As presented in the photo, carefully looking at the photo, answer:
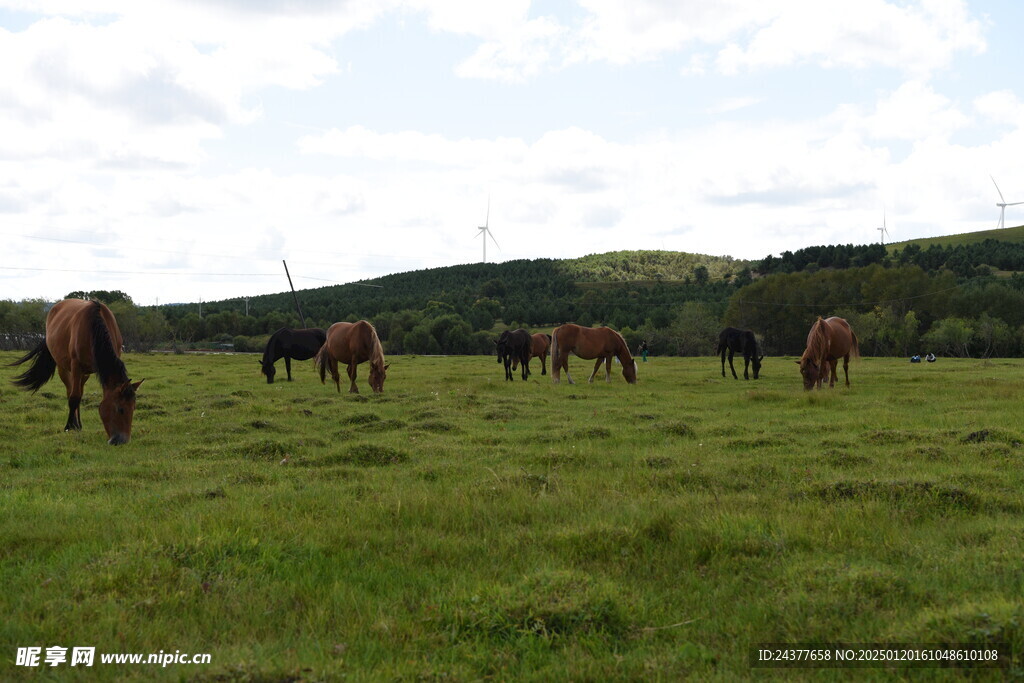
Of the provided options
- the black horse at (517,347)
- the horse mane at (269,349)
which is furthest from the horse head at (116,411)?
the black horse at (517,347)

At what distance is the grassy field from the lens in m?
3.92

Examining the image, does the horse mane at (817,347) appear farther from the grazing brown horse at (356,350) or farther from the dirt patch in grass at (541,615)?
the dirt patch in grass at (541,615)

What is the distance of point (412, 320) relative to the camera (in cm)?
9019

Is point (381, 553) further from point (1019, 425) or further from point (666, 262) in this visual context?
point (666, 262)

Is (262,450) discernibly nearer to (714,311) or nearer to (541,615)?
(541,615)

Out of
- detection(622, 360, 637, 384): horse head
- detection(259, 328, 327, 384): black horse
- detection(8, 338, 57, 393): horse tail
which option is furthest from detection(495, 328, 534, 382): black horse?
detection(8, 338, 57, 393): horse tail

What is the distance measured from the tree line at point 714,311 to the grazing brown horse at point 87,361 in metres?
56.4

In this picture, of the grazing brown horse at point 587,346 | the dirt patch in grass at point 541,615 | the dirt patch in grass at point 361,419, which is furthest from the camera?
the grazing brown horse at point 587,346

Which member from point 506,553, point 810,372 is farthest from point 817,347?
point 506,553

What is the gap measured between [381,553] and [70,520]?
3.22 m

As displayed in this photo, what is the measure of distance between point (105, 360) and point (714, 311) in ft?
314

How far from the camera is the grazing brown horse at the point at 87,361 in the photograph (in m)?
11.3

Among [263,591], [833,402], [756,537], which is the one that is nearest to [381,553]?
[263,591]

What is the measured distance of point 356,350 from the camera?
20.9 meters
